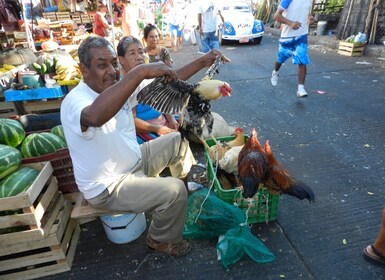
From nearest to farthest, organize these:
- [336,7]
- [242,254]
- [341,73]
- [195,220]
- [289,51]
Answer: [242,254]
[195,220]
[289,51]
[341,73]
[336,7]

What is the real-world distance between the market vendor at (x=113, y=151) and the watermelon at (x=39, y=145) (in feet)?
1.99

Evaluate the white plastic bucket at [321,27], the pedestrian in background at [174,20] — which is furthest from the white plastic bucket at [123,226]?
the white plastic bucket at [321,27]

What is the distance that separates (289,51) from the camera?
18.8 feet

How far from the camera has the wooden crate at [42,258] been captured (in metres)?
2.22

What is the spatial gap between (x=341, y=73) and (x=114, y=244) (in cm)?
697

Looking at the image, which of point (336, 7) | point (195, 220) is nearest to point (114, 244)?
point (195, 220)

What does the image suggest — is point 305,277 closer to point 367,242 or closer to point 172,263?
point 367,242

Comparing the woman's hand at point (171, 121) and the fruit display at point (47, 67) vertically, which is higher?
the fruit display at point (47, 67)

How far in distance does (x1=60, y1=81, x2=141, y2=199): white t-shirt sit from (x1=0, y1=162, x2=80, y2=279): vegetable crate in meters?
0.36

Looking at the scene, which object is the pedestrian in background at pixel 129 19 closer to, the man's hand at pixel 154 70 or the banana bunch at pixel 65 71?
the banana bunch at pixel 65 71

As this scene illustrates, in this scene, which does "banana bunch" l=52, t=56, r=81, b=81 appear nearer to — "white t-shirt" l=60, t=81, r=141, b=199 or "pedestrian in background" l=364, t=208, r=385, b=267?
"white t-shirt" l=60, t=81, r=141, b=199

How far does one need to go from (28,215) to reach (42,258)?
0.43 metres

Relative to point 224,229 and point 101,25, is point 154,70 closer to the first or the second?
point 224,229

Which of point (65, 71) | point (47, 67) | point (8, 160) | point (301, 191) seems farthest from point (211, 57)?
point (47, 67)
